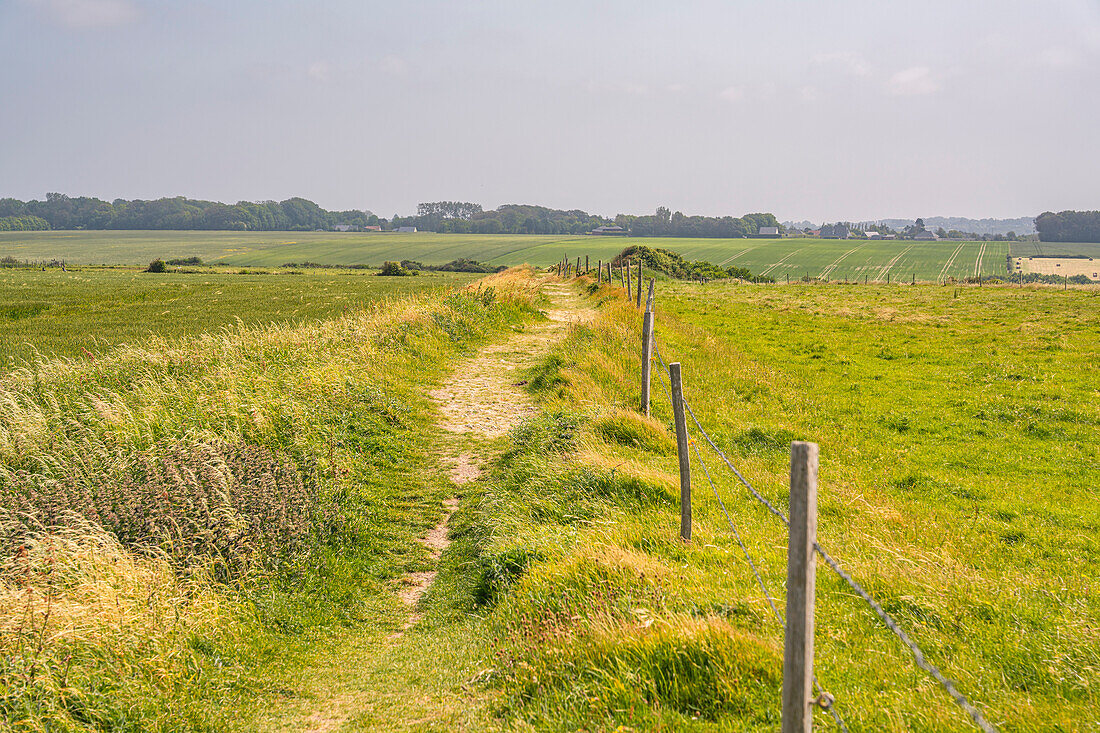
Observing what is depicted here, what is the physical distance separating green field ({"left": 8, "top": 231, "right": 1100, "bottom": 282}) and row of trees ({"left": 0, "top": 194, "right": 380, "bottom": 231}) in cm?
3266

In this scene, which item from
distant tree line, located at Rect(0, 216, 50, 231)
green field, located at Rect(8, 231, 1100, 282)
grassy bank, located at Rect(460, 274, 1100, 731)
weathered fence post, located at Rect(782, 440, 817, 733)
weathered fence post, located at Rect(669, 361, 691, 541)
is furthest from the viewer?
distant tree line, located at Rect(0, 216, 50, 231)

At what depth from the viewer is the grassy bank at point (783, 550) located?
358 centimetres

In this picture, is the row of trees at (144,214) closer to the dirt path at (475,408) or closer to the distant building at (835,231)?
the distant building at (835,231)

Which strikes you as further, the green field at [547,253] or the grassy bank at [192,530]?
the green field at [547,253]

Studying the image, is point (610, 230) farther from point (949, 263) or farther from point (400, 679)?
point (400, 679)

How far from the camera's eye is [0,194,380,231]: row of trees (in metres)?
172

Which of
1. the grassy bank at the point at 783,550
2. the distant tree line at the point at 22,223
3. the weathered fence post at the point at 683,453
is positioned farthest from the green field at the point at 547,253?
the weathered fence post at the point at 683,453

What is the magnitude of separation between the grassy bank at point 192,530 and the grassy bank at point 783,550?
1.52 m

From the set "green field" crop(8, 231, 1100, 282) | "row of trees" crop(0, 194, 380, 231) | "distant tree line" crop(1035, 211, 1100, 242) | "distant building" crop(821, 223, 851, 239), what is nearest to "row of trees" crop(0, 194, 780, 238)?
"row of trees" crop(0, 194, 380, 231)

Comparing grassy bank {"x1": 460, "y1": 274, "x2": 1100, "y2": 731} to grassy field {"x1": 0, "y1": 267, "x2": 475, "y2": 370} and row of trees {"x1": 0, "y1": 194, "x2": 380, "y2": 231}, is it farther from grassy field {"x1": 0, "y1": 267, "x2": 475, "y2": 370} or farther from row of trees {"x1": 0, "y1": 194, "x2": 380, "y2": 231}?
row of trees {"x1": 0, "y1": 194, "x2": 380, "y2": 231}

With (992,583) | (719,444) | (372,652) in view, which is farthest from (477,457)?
(992,583)

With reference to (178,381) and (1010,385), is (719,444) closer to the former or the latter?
(1010,385)

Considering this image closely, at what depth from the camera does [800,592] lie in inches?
93.4

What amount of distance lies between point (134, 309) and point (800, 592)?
32614 millimetres
